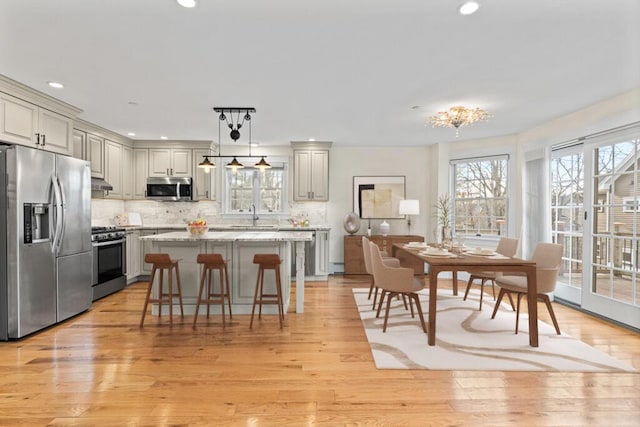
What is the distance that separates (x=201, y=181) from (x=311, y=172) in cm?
207

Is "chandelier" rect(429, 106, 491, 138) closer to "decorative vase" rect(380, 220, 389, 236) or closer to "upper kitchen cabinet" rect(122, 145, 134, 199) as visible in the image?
"decorative vase" rect(380, 220, 389, 236)

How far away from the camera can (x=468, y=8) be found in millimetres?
1999

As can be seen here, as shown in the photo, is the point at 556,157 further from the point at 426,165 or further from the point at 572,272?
the point at 426,165

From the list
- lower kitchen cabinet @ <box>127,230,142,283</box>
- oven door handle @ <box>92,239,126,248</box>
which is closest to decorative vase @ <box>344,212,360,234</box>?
lower kitchen cabinet @ <box>127,230,142,283</box>

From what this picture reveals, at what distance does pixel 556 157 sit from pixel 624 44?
2.47 m

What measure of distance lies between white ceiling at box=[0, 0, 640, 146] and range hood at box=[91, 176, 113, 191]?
93 cm

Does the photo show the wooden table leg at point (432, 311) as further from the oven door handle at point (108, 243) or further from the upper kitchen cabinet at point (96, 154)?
the upper kitchen cabinet at point (96, 154)

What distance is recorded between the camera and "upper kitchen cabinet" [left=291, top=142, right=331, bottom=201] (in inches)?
237

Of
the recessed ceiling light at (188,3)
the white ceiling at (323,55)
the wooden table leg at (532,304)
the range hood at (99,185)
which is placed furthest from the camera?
the range hood at (99,185)

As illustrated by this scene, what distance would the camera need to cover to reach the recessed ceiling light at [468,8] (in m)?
1.96

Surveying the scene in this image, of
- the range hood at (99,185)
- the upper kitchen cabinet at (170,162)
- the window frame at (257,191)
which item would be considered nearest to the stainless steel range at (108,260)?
the range hood at (99,185)

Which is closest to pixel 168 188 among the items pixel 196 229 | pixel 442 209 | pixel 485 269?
pixel 196 229

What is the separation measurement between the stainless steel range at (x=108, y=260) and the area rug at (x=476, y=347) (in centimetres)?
359

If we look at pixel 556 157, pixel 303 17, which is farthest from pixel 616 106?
pixel 303 17
